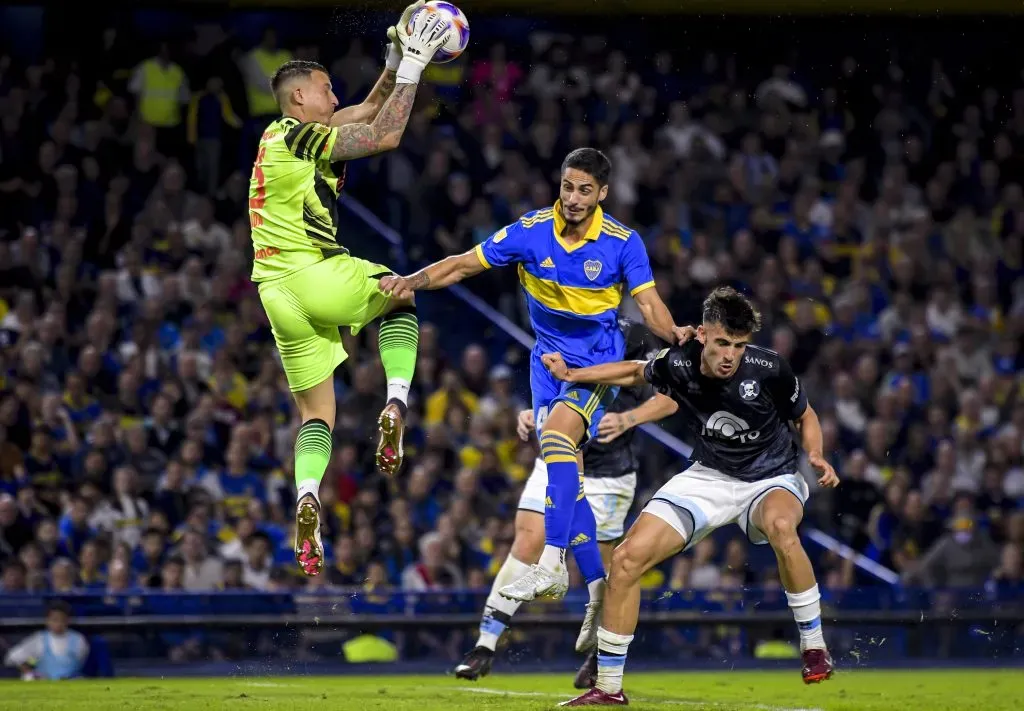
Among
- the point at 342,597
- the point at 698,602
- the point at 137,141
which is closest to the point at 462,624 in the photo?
the point at 342,597

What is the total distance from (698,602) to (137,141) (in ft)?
24.3

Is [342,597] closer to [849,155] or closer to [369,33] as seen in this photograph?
[369,33]

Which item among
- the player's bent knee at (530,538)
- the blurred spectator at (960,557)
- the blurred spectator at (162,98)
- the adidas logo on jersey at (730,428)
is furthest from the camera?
the blurred spectator at (162,98)

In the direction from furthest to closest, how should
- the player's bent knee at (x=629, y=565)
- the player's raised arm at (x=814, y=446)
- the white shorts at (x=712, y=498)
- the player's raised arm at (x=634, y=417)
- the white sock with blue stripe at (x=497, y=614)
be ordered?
the white sock with blue stripe at (x=497, y=614) → the player's raised arm at (x=634, y=417) → the white shorts at (x=712, y=498) → the player's bent knee at (x=629, y=565) → the player's raised arm at (x=814, y=446)

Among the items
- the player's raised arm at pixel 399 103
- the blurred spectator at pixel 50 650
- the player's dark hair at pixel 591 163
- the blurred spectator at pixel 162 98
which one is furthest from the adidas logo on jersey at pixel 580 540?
the blurred spectator at pixel 162 98

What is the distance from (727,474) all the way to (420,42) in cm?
296

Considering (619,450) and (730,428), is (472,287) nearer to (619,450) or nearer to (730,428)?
(619,450)

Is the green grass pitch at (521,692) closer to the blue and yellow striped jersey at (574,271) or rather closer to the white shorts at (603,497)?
the white shorts at (603,497)

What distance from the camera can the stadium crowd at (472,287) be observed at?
1291cm

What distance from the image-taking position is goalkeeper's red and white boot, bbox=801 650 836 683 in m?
8.35

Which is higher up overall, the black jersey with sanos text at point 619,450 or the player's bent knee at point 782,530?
the black jersey with sanos text at point 619,450

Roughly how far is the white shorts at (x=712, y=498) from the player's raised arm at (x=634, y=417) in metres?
0.55

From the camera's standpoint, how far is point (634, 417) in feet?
30.3

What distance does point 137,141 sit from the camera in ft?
51.3
